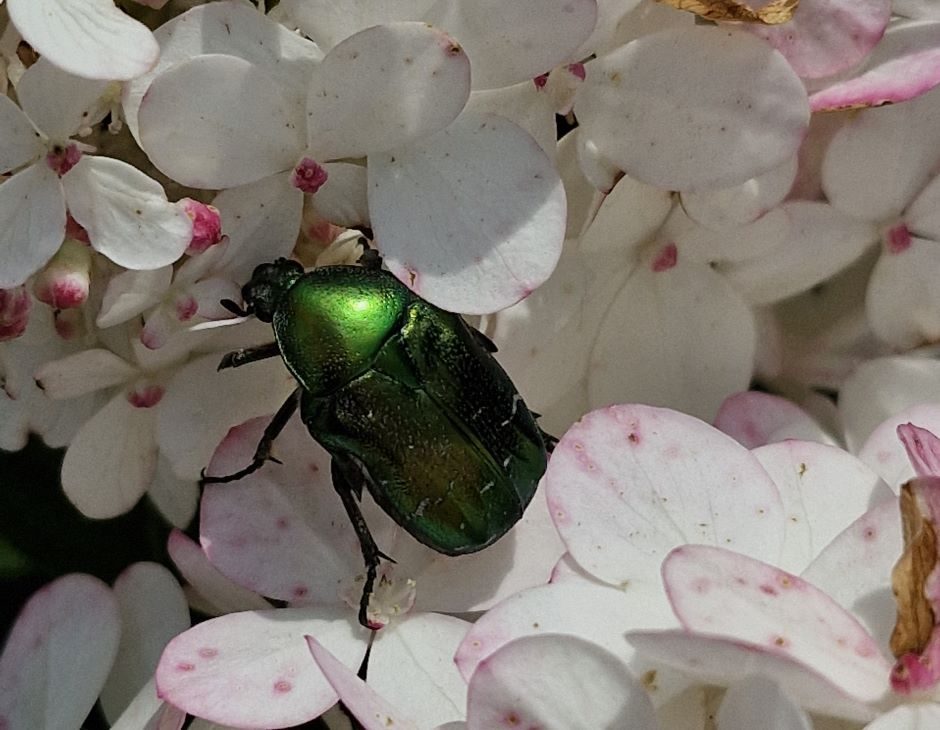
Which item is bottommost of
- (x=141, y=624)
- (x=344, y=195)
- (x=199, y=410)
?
(x=141, y=624)

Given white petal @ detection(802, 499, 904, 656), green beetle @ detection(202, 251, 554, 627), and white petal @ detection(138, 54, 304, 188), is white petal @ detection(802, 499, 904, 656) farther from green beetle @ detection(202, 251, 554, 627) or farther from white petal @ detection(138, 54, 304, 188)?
white petal @ detection(138, 54, 304, 188)

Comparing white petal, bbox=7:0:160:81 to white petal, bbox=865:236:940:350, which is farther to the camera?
white petal, bbox=865:236:940:350

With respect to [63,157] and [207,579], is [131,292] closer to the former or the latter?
[63,157]

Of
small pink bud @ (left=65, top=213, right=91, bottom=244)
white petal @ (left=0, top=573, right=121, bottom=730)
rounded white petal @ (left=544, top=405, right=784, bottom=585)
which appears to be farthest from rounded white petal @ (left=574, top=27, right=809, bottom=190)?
white petal @ (left=0, top=573, right=121, bottom=730)

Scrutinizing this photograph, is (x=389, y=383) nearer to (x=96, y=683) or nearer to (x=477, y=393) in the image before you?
(x=477, y=393)

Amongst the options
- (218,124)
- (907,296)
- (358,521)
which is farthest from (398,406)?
(907,296)

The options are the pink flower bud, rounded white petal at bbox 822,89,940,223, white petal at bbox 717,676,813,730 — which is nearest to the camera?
white petal at bbox 717,676,813,730

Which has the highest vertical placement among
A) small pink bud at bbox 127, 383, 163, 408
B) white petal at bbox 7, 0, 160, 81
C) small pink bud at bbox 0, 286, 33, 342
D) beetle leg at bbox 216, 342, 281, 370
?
white petal at bbox 7, 0, 160, 81
